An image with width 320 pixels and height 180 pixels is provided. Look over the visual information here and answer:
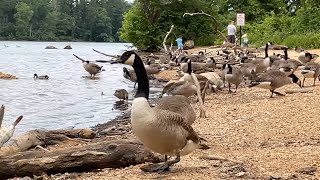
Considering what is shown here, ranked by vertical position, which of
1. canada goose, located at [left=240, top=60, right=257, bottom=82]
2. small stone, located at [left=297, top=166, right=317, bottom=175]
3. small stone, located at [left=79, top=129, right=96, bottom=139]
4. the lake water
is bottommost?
the lake water

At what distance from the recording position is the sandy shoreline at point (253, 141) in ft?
21.9

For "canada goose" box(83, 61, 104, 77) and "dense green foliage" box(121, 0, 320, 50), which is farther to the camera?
"dense green foliage" box(121, 0, 320, 50)

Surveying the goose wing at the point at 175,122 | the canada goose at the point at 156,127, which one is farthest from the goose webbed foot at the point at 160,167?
the goose wing at the point at 175,122

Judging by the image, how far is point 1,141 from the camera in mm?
8273

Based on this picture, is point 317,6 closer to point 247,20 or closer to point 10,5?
point 247,20

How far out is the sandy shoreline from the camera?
6.68 metres

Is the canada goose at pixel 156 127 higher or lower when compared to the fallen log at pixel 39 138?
higher

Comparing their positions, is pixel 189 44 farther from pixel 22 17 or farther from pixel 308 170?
pixel 22 17

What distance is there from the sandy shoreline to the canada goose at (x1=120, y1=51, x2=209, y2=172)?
31 cm

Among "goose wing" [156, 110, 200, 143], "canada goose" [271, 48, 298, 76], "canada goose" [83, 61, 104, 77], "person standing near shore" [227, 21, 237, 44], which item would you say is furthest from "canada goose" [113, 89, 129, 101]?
Result: "person standing near shore" [227, 21, 237, 44]

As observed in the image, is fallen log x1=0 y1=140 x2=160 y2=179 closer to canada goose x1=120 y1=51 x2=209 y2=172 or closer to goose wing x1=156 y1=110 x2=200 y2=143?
canada goose x1=120 y1=51 x2=209 y2=172

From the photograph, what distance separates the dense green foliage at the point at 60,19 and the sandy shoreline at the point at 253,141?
125 m

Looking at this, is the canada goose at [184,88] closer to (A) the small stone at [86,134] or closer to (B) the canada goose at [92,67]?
(A) the small stone at [86,134]

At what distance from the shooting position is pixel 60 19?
14362 cm
